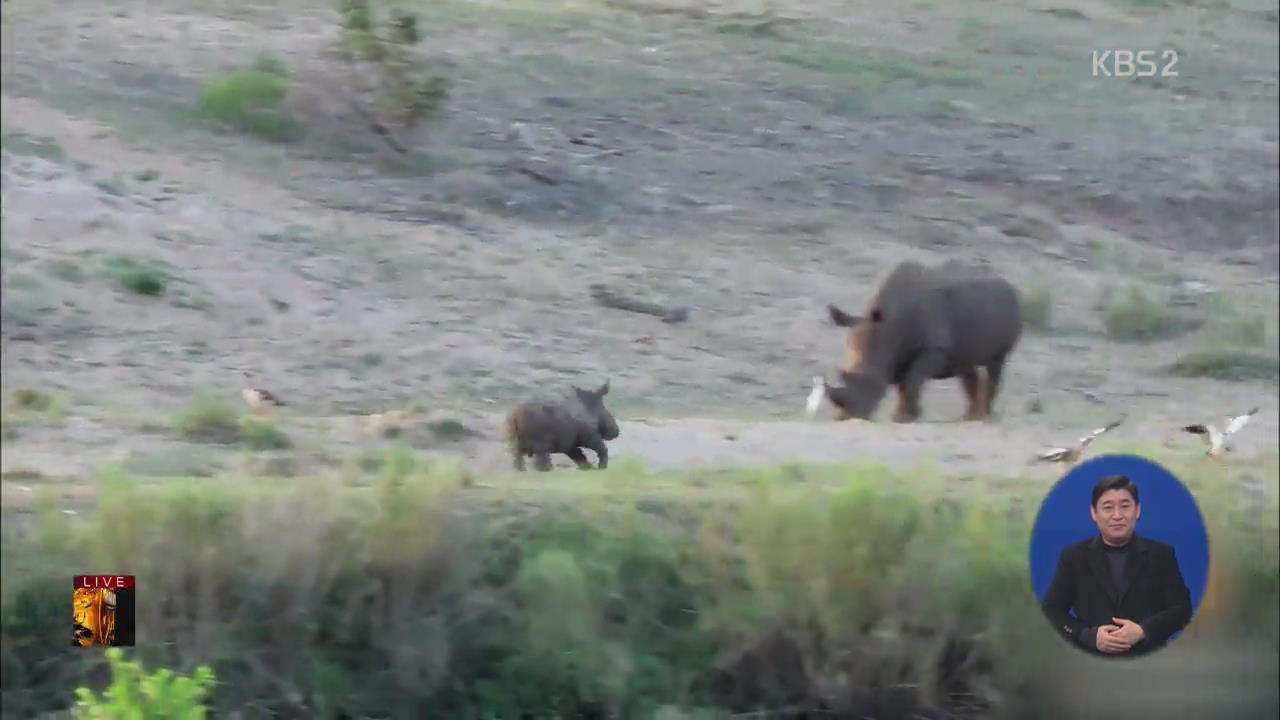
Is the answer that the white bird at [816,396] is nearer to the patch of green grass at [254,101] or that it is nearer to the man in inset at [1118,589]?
the man in inset at [1118,589]

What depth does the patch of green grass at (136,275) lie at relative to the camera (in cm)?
1377

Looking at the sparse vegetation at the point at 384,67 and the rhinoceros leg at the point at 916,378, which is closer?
the rhinoceros leg at the point at 916,378

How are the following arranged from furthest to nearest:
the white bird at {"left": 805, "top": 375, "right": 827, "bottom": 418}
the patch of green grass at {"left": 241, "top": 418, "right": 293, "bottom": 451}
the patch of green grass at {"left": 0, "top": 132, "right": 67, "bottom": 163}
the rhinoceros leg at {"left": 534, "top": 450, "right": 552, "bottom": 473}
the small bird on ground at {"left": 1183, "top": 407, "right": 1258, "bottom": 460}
Answer: the white bird at {"left": 805, "top": 375, "right": 827, "bottom": 418}
the patch of green grass at {"left": 0, "top": 132, "right": 67, "bottom": 163}
the small bird on ground at {"left": 1183, "top": 407, "right": 1258, "bottom": 460}
the rhinoceros leg at {"left": 534, "top": 450, "right": 552, "bottom": 473}
the patch of green grass at {"left": 241, "top": 418, "right": 293, "bottom": 451}

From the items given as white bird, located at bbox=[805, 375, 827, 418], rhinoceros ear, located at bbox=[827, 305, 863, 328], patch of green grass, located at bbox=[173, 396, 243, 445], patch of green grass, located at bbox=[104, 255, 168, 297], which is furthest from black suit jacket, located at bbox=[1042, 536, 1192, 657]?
patch of green grass, located at bbox=[104, 255, 168, 297]

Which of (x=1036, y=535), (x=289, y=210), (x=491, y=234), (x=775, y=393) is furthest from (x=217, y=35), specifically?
(x=1036, y=535)

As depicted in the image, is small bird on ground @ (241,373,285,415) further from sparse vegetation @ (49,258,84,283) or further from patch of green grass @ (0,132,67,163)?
patch of green grass @ (0,132,67,163)

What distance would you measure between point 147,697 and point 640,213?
7.28 metres

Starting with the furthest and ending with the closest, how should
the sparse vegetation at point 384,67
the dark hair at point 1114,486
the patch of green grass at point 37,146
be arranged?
the sparse vegetation at point 384,67 → the patch of green grass at point 37,146 → the dark hair at point 1114,486

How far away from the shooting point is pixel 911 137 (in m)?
16.4

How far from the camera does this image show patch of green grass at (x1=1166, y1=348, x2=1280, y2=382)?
15234 millimetres

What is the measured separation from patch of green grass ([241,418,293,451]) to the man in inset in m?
4.84

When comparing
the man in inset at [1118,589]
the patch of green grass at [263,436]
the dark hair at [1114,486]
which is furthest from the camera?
the patch of green grass at [263,436]

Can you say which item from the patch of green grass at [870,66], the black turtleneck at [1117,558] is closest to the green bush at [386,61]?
the patch of green grass at [870,66]

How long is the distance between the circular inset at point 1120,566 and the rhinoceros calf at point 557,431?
10.0 ft
